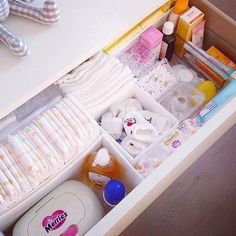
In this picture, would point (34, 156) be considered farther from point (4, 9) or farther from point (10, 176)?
point (4, 9)

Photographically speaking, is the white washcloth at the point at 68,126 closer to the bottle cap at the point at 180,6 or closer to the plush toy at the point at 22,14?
the plush toy at the point at 22,14

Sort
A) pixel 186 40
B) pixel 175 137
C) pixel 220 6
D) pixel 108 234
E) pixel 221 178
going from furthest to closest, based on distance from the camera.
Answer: pixel 220 6, pixel 221 178, pixel 186 40, pixel 175 137, pixel 108 234

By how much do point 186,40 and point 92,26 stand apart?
1.24ft

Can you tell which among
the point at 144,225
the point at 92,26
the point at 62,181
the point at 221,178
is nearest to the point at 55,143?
the point at 62,181

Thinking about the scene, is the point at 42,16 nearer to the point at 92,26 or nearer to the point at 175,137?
the point at 92,26

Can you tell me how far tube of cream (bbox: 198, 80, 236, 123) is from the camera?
940mm

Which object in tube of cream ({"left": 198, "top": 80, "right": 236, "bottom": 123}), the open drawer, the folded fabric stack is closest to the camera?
the open drawer

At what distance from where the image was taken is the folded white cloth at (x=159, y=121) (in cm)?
94

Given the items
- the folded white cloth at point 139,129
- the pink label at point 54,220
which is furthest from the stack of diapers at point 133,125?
the pink label at point 54,220

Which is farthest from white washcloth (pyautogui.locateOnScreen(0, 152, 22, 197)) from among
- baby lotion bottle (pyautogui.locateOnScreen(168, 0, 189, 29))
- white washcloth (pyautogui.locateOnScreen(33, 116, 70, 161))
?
baby lotion bottle (pyautogui.locateOnScreen(168, 0, 189, 29))

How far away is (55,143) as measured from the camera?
82 cm

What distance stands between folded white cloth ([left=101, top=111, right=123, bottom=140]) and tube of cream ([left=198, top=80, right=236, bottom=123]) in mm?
206

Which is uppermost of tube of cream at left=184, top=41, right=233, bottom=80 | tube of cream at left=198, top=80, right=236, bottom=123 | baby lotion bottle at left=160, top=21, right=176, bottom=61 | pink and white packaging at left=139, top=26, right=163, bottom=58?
pink and white packaging at left=139, top=26, right=163, bottom=58

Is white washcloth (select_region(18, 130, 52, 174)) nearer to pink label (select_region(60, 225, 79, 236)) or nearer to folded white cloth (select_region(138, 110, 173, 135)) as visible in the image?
pink label (select_region(60, 225, 79, 236))
